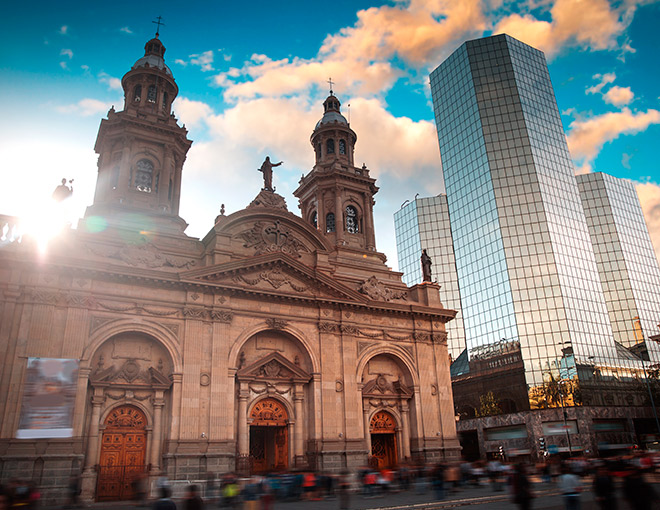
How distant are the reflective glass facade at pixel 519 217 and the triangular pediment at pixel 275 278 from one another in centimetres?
3885

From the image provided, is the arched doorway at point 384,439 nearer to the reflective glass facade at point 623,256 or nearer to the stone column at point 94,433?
the stone column at point 94,433

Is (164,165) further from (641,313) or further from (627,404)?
(641,313)

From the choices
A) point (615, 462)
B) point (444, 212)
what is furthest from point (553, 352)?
point (615, 462)

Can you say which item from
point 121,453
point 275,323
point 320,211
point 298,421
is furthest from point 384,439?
point 320,211

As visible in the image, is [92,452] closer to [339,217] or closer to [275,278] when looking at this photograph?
[275,278]

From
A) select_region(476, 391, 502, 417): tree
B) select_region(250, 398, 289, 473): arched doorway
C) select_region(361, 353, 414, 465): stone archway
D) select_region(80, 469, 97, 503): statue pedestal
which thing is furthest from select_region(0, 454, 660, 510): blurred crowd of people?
select_region(476, 391, 502, 417): tree

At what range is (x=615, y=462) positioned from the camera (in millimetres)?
16281

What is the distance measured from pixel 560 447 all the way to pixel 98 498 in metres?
49.1

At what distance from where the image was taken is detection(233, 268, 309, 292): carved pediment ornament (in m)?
34.8

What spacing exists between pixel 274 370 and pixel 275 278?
5960 mm

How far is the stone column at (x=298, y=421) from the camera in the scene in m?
34.5

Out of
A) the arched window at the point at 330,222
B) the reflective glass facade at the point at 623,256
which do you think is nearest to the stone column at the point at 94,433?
the arched window at the point at 330,222

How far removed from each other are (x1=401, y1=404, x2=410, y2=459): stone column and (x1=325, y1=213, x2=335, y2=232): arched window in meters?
16.6

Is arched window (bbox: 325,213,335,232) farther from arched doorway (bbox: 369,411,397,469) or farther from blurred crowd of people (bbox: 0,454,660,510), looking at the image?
blurred crowd of people (bbox: 0,454,660,510)
